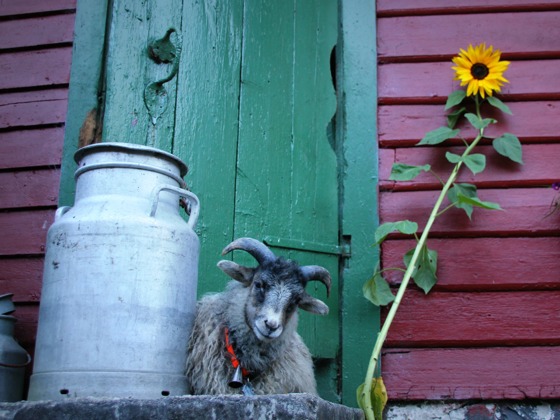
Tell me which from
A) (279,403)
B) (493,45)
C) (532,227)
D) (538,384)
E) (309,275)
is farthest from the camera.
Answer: (493,45)

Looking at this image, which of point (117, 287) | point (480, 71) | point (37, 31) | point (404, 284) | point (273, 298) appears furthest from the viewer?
point (37, 31)

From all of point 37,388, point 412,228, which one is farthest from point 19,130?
point 412,228

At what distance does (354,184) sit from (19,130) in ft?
6.63

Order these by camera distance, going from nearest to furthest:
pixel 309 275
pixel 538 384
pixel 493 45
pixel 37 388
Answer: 1. pixel 37 388
2. pixel 309 275
3. pixel 538 384
4. pixel 493 45

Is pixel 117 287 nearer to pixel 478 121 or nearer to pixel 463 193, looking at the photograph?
pixel 463 193

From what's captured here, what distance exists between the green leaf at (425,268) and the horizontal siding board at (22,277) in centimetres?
204

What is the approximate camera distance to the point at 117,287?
2.98 meters

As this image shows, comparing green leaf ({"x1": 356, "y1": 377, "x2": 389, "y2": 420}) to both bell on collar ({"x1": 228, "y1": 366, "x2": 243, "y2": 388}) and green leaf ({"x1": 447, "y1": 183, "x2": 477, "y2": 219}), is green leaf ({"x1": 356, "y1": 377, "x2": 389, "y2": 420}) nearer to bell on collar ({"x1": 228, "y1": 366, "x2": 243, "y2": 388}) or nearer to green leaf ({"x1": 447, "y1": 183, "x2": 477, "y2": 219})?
bell on collar ({"x1": 228, "y1": 366, "x2": 243, "y2": 388})

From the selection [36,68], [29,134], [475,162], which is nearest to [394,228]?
[475,162]

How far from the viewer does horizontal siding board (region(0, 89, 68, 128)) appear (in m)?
4.31

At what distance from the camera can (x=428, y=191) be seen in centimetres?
415

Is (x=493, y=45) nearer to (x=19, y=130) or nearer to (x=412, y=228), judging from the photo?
(x=412, y=228)

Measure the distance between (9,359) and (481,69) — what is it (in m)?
2.95

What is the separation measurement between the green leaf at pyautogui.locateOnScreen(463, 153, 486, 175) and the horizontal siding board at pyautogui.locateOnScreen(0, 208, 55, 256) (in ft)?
7.66
